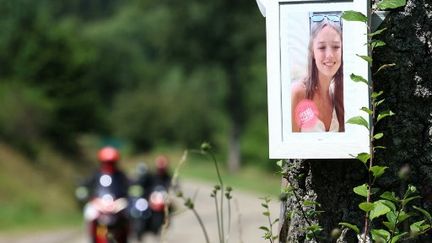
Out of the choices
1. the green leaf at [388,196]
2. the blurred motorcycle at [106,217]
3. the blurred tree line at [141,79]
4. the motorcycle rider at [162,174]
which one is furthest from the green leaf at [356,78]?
the blurred tree line at [141,79]

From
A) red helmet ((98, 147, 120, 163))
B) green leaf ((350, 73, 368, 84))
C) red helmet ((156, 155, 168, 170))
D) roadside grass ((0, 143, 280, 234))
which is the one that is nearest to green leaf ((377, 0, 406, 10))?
green leaf ((350, 73, 368, 84))

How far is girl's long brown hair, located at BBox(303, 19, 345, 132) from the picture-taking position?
9.32 feet

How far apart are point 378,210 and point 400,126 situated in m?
0.29

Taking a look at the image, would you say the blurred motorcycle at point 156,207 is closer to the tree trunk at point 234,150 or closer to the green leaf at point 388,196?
the green leaf at point 388,196

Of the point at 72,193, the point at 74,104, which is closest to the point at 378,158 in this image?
the point at 72,193

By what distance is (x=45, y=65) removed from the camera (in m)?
52.3

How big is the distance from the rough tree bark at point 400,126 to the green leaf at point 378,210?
0.18 meters

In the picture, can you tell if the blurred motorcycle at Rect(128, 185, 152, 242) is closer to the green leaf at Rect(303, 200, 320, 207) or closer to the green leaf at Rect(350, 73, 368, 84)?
the green leaf at Rect(303, 200, 320, 207)

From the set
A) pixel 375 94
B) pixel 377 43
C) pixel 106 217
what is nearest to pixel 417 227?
pixel 375 94

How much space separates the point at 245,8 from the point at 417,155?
5810cm

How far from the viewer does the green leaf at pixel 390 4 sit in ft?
9.18

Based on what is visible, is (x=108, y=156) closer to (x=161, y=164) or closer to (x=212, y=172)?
(x=161, y=164)

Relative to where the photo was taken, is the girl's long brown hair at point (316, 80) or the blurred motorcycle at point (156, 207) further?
the blurred motorcycle at point (156, 207)

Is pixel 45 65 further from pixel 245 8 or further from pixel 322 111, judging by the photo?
pixel 322 111
